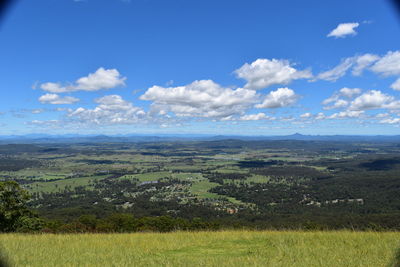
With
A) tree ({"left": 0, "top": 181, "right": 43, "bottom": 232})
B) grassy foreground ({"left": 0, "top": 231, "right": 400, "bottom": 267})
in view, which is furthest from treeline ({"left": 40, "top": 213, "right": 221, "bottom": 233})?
grassy foreground ({"left": 0, "top": 231, "right": 400, "bottom": 267})

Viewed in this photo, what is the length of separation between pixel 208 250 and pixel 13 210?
46.8 ft

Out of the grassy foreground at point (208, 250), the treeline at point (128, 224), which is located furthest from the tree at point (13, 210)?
the grassy foreground at point (208, 250)

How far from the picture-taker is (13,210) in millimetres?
17266

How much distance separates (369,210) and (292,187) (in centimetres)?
4782

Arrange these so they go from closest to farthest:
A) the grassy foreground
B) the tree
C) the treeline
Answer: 1. the grassy foreground
2. the treeline
3. the tree

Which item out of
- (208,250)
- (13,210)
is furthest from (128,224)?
(208,250)

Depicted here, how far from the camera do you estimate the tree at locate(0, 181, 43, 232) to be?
16.9 meters

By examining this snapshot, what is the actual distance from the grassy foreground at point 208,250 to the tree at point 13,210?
25.8 feet

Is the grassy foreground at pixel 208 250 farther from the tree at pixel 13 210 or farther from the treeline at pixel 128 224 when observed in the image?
the tree at pixel 13 210

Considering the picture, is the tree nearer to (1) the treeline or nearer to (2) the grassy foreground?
(1) the treeline

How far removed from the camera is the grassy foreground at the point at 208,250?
729 centimetres

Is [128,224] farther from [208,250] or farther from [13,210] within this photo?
[208,250]

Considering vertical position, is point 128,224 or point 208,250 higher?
point 208,250

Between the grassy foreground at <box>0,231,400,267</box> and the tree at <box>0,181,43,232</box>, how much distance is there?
7873 millimetres
